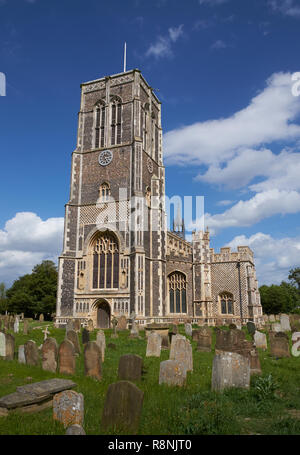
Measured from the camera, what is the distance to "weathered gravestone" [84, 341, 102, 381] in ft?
23.5

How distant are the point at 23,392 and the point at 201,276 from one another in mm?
21837

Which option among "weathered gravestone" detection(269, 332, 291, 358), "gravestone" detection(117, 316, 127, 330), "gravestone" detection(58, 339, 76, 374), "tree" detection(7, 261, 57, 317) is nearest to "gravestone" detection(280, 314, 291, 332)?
"weathered gravestone" detection(269, 332, 291, 358)

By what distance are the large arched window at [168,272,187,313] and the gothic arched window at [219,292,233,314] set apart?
9.73ft

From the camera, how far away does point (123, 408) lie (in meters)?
4.06

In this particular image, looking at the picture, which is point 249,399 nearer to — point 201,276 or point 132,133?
point 201,276

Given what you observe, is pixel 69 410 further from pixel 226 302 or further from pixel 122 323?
pixel 226 302

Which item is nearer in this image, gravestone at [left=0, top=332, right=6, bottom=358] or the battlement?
gravestone at [left=0, top=332, right=6, bottom=358]

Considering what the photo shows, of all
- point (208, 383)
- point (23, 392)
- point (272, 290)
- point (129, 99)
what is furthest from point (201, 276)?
point (272, 290)

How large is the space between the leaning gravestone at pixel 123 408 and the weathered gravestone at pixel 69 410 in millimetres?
314

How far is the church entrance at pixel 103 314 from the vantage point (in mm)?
23188

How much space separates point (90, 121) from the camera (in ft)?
91.6

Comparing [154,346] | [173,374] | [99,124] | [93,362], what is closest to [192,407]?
[173,374]

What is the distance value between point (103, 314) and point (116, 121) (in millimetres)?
15279

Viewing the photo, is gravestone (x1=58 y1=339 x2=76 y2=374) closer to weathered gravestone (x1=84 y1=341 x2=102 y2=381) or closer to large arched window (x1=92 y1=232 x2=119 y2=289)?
weathered gravestone (x1=84 y1=341 x2=102 y2=381)
